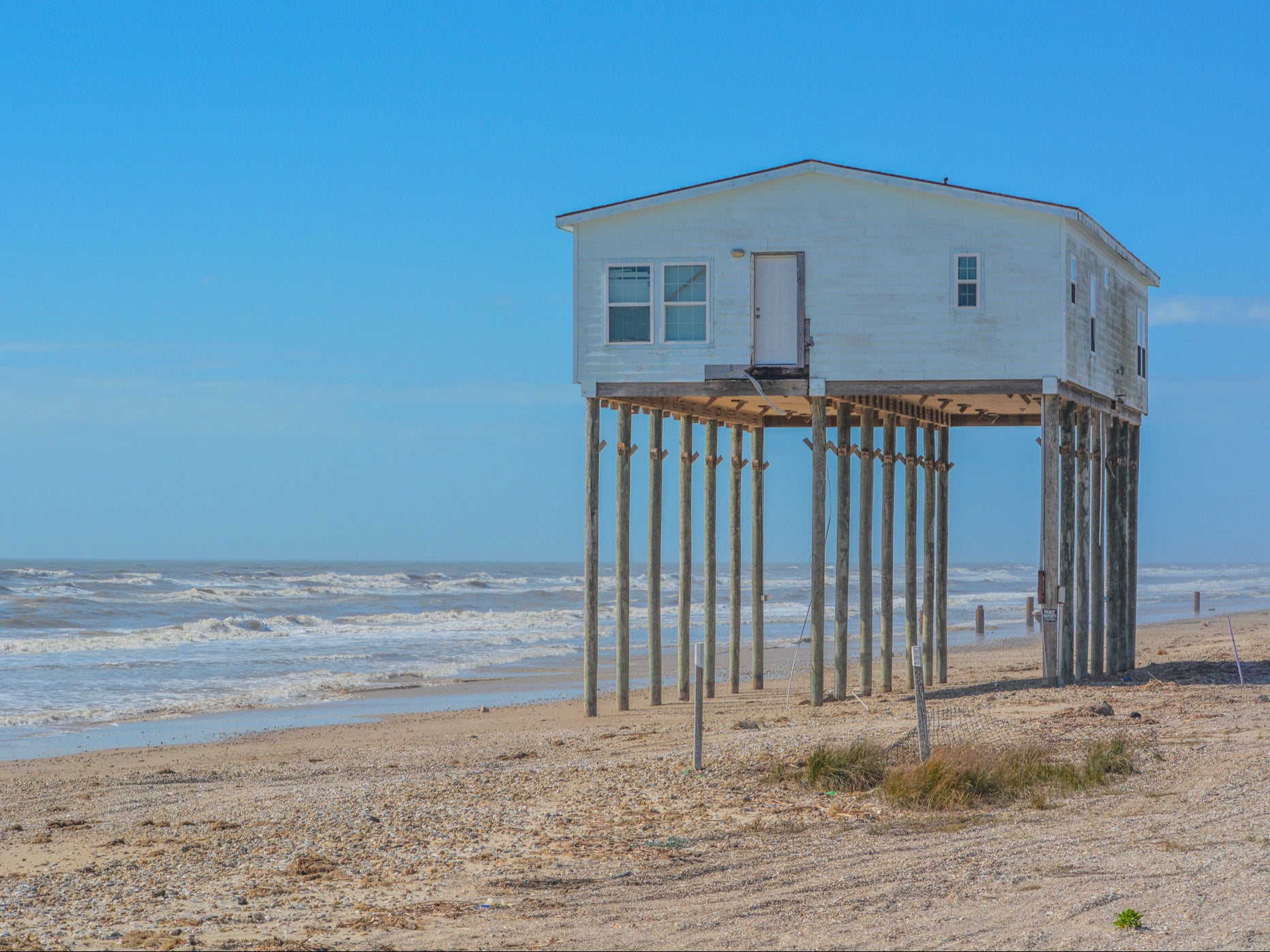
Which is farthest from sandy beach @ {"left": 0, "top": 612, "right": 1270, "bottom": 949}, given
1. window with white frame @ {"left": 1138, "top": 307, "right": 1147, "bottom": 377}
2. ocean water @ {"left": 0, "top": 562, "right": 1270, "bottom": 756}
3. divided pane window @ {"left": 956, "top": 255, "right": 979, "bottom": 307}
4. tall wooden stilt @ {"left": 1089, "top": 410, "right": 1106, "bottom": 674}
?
window with white frame @ {"left": 1138, "top": 307, "right": 1147, "bottom": 377}

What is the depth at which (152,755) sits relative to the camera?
645 inches

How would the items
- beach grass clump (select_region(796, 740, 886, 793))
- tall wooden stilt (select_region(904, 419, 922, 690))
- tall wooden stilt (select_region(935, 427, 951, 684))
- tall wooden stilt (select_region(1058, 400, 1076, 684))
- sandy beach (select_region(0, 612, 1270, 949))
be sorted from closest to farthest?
sandy beach (select_region(0, 612, 1270, 949)) → beach grass clump (select_region(796, 740, 886, 793)) → tall wooden stilt (select_region(1058, 400, 1076, 684)) → tall wooden stilt (select_region(904, 419, 922, 690)) → tall wooden stilt (select_region(935, 427, 951, 684))

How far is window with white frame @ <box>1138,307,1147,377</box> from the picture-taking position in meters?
22.8

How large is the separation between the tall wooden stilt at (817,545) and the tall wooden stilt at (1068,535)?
3.17m

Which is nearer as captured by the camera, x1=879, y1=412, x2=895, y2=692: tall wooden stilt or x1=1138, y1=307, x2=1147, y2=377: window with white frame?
x1=879, y1=412, x2=895, y2=692: tall wooden stilt

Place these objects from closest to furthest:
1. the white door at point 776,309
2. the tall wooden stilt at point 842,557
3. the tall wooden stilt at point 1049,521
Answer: the tall wooden stilt at point 1049,521
the white door at point 776,309
the tall wooden stilt at point 842,557

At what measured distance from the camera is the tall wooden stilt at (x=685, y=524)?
20438 millimetres

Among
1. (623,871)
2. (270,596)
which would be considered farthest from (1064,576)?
(270,596)

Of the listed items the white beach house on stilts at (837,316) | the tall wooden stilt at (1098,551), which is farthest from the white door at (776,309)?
the tall wooden stilt at (1098,551)

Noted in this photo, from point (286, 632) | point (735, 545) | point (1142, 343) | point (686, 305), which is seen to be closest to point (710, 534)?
point (735, 545)

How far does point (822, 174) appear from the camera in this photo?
697 inches

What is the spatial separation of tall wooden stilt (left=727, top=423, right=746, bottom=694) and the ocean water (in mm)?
6377

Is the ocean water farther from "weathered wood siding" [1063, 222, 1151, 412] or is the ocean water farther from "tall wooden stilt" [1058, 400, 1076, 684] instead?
"tall wooden stilt" [1058, 400, 1076, 684]

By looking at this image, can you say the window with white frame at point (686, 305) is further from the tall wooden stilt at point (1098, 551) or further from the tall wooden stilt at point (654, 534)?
the tall wooden stilt at point (1098, 551)
